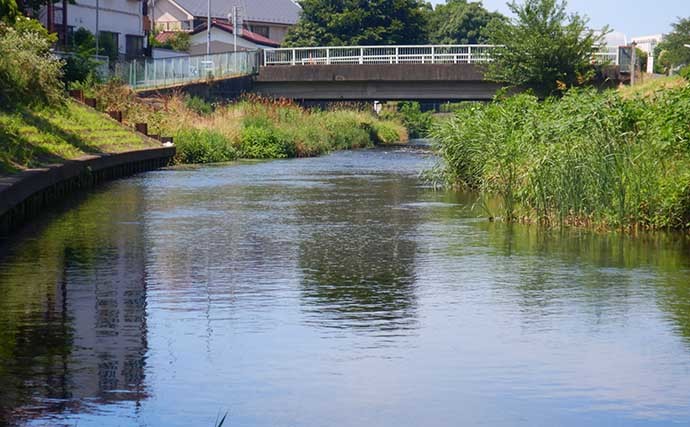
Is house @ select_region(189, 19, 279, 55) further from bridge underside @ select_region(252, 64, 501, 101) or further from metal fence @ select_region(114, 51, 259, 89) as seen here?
metal fence @ select_region(114, 51, 259, 89)

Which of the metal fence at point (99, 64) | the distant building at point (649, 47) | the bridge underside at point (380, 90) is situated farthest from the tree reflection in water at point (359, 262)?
the distant building at point (649, 47)

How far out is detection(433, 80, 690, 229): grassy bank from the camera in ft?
70.5

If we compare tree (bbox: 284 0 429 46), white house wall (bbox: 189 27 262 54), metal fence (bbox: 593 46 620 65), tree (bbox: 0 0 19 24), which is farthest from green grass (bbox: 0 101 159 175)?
white house wall (bbox: 189 27 262 54)

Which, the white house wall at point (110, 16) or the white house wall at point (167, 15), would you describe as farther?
the white house wall at point (167, 15)

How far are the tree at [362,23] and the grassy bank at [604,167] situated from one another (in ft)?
270

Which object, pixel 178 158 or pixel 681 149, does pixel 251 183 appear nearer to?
pixel 178 158

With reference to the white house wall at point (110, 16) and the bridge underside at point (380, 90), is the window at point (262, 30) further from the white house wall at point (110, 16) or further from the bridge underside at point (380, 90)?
the bridge underside at point (380, 90)

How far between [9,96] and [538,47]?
3663cm

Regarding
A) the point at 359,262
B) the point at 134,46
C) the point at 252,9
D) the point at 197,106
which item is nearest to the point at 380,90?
the point at 197,106

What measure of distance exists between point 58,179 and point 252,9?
10547 cm

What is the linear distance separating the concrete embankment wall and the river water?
0.70m

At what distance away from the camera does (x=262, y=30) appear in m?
134

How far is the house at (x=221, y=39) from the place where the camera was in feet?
390

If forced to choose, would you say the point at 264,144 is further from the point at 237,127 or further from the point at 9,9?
the point at 9,9
